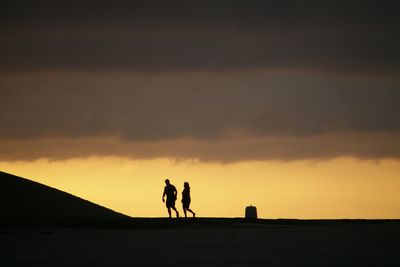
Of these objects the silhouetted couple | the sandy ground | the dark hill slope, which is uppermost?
the dark hill slope

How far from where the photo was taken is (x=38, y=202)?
5081 cm

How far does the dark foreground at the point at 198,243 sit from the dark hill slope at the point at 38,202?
10599 mm

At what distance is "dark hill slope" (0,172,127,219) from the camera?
48.9m

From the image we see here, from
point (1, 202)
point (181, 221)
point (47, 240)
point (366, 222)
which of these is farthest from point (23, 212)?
point (47, 240)

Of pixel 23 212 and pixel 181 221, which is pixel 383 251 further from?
pixel 23 212

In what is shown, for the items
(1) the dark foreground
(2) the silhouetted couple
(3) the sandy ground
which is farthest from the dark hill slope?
(3) the sandy ground

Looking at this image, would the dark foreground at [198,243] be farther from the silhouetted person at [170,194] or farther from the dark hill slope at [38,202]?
the dark hill slope at [38,202]

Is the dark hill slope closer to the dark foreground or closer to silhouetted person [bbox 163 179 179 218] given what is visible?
silhouetted person [bbox 163 179 179 218]

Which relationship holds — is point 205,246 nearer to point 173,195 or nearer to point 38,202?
point 173,195

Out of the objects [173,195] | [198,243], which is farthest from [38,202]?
[198,243]

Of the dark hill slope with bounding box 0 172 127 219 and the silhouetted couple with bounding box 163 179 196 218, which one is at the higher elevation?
the dark hill slope with bounding box 0 172 127 219

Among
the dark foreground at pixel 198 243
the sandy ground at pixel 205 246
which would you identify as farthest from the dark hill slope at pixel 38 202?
the sandy ground at pixel 205 246

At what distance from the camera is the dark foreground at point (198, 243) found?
22.5m

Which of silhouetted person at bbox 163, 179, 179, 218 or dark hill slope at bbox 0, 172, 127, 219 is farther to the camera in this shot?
dark hill slope at bbox 0, 172, 127, 219
